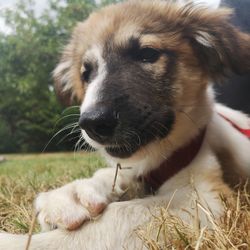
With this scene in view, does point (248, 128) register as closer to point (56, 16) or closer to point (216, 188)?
point (216, 188)

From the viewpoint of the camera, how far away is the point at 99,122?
5.60 feet

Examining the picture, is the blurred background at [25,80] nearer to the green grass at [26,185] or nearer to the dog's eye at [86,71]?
the green grass at [26,185]

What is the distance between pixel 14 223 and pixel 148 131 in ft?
2.22

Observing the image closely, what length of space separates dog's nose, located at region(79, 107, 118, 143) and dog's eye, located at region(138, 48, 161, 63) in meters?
0.44

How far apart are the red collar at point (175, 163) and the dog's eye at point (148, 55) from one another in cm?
37

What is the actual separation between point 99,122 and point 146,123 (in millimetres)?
256

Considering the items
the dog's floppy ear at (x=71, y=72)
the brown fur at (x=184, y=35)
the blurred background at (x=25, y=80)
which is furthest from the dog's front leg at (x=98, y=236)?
the blurred background at (x=25, y=80)

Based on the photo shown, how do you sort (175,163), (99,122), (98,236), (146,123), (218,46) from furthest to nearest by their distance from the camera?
(218,46)
(175,163)
(146,123)
(99,122)
(98,236)

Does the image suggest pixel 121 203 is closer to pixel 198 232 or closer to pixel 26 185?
pixel 198 232

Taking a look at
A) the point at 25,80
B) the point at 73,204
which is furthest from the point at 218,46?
the point at 25,80

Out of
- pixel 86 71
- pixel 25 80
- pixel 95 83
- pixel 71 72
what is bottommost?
pixel 25 80

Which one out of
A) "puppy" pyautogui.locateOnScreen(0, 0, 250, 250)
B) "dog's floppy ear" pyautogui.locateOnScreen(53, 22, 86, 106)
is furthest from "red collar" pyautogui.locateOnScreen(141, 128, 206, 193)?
"dog's floppy ear" pyautogui.locateOnScreen(53, 22, 86, 106)

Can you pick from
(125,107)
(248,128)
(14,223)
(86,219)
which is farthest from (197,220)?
(248,128)

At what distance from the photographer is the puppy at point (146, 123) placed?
168 centimetres
